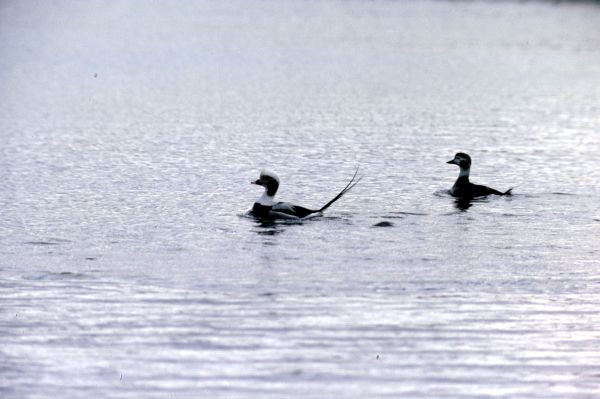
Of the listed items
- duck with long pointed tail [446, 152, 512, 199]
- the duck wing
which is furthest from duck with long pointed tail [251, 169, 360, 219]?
duck with long pointed tail [446, 152, 512, 199]

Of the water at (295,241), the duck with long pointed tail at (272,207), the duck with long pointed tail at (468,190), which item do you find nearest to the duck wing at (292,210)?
the duck with long pointed tail at (272,207)

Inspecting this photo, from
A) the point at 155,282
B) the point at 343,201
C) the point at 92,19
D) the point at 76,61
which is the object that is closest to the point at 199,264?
the point at 155,282

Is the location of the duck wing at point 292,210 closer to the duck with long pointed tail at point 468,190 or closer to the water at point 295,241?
the water at point 295,241

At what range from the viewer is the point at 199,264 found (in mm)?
15766

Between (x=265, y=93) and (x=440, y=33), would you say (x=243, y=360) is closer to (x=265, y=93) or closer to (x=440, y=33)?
(x=265, y=93)

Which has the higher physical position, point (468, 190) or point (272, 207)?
point (468, 190)

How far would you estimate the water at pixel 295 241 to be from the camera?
455 inches

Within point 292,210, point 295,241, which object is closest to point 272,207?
point 292,210

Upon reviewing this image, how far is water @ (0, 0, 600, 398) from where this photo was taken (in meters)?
11.5

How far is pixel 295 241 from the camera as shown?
57.3 ft

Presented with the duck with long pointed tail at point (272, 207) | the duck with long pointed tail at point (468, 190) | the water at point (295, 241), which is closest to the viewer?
the water at point (295, 241)

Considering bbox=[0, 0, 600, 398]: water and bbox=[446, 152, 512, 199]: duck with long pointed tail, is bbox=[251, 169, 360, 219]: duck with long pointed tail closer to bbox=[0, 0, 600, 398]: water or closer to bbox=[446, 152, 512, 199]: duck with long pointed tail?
bbox=[0, 0, 600, 398]: water

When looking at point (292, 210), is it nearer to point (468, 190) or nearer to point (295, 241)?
point (295, 241)

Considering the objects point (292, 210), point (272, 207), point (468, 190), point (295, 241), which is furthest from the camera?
point (468, 190)
